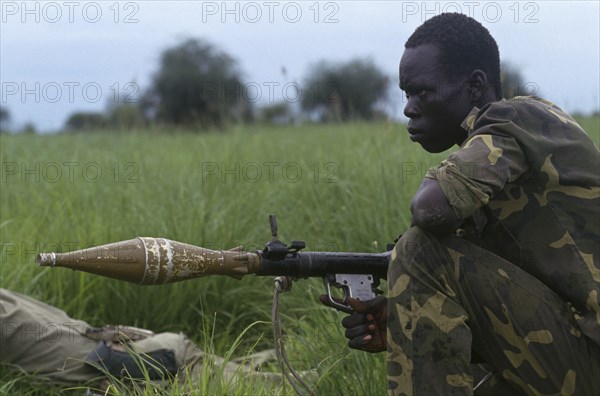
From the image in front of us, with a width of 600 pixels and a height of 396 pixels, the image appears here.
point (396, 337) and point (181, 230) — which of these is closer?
point (396, 337)

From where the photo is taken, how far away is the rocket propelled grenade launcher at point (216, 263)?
2295 mm

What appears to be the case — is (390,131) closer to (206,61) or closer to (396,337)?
A: (396,337)

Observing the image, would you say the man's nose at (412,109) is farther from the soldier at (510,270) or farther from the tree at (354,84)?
the tree at (354,84)

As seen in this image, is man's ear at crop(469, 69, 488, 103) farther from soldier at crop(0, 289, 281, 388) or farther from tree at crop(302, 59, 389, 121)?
tree at crop(302, 59, 389, 121)

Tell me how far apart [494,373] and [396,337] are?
363 mm

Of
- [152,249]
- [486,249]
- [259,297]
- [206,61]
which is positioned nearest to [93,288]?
[259,297]

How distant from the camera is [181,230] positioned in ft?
15.0

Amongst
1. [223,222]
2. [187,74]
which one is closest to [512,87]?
[223,222]

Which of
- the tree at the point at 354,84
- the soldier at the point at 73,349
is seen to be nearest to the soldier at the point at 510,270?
the soldier at the point at 73,349

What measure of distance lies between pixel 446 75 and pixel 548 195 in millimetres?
457

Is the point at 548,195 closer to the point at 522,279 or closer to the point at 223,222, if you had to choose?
the point at 522,279

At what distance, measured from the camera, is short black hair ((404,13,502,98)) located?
2.53 meters

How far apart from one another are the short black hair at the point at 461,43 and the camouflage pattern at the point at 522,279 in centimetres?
23

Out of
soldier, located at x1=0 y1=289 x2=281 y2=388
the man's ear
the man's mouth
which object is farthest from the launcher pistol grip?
soldier, located at x1=0 y1=289 x2=281 y2=388
